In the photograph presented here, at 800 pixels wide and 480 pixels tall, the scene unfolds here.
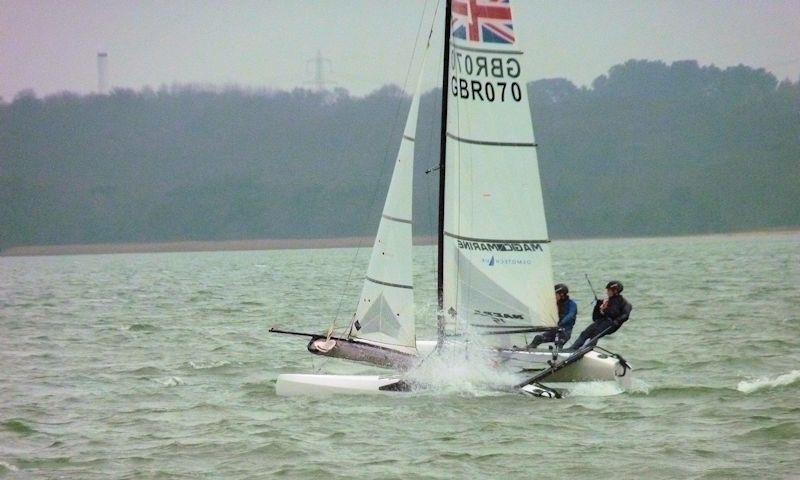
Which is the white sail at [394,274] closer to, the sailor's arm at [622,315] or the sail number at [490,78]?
the sail number at [490,78]

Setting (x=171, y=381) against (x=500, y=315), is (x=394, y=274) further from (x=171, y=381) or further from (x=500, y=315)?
(x=171, y=381)

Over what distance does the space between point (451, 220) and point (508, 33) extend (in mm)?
2866

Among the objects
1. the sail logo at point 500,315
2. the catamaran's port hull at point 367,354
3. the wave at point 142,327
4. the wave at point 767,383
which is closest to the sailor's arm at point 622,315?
the sail logo at point 500,315

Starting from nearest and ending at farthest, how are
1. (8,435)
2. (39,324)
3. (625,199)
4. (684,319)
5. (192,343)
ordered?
(8,435) < (192,343) < (684,319) < (39,324) < (625,199)

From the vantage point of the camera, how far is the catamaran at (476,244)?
17.8 meters

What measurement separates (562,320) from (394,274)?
2843 mm

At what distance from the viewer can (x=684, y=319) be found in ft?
105

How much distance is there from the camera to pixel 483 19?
57.9 ft

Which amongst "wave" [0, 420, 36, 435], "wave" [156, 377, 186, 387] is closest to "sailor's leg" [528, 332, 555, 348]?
"wave" [156, 377, 186, 387]

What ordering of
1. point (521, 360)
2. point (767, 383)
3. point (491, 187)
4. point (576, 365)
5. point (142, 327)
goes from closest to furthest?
point (491, 187)
point (576, 365)
point (521, 360)
point (767, 383)
point (142, 327)

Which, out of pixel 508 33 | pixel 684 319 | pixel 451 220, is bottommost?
pixel 684 319

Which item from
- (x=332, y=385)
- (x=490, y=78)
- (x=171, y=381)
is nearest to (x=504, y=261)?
(x=490, y=78)

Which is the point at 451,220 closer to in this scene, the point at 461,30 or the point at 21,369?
the point at 461,30

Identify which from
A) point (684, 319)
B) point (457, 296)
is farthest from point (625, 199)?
point (457, 296)
